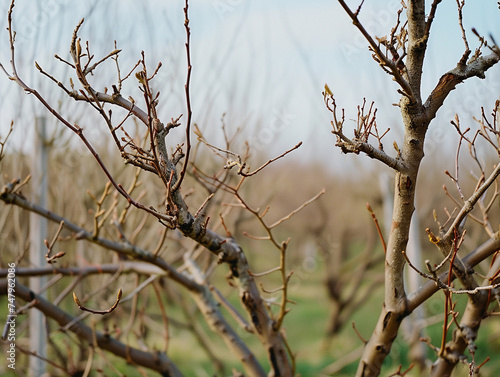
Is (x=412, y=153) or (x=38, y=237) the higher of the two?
(x=38, y=237)

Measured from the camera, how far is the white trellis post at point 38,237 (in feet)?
10.8

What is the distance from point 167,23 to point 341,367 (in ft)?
14.1

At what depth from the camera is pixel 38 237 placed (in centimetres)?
340

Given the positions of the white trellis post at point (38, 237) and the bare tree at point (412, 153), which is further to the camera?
the white trellis post at point (38, 237)

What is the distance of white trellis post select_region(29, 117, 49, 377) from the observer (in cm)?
331

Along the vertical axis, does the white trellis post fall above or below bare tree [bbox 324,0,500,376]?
above

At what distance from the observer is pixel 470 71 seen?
1427mm

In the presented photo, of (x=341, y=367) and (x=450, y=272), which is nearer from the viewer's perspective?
(x=450, y=272)

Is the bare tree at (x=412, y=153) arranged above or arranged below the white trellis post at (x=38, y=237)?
below

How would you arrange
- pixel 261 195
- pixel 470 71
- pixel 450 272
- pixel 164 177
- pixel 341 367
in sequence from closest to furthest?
pixel 164 177, pixel 470 71, pixel 450 272, pixel 341 367, pixel 261 195

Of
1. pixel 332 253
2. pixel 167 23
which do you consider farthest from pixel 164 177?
pixel 332 253

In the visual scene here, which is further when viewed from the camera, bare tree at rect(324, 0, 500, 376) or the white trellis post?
the white trellis post

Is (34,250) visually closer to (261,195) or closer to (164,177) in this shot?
(164,177)

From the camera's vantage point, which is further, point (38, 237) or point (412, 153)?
point (38, 237)
